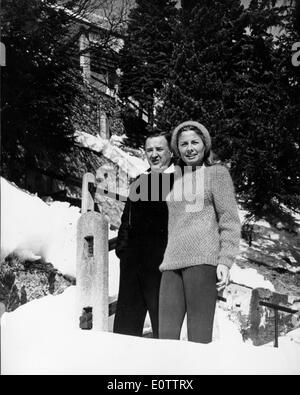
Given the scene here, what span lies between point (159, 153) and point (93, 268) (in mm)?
771

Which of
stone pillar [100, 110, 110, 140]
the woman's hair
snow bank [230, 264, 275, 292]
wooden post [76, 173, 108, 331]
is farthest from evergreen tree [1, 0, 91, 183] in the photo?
snow bank [230, 264, 275, 292]

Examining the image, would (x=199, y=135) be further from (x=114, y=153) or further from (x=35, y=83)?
(x=35, y=83)

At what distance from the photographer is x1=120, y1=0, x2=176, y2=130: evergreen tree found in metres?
4.08

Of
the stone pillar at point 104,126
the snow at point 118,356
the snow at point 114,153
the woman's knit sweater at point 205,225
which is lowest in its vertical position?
the snow at point 118,356

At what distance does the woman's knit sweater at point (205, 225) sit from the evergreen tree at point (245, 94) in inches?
58.5

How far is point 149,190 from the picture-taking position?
3074 millimetres

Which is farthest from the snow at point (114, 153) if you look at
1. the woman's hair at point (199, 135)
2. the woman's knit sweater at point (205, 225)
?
the woman's knit sweater at point (205, 225)

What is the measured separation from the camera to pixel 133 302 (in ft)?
9.76

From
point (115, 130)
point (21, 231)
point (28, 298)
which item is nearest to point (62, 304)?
point (28, 298)

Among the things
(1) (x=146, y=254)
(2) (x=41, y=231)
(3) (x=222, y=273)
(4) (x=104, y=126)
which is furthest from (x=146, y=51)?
(3) (x=222, y=273)

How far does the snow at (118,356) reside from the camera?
7.43 ft

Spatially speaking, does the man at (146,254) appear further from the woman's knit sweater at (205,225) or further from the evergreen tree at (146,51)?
the evergreen tree at (146,51)

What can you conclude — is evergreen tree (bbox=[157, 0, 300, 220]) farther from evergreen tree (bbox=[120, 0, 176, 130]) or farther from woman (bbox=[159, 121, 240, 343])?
woman (bbox=[159, 121, 240, 343])

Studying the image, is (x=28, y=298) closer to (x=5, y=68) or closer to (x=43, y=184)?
(x=43, y=184)
